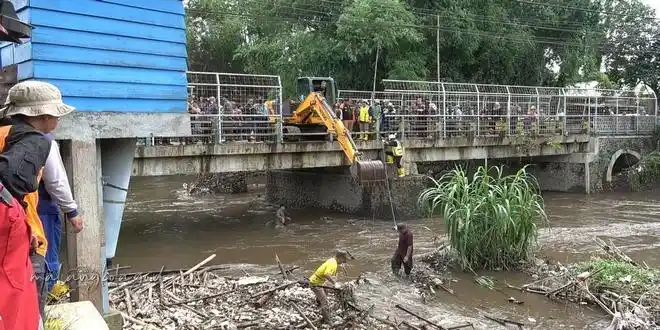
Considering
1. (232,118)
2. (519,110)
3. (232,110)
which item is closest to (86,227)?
(232,110)

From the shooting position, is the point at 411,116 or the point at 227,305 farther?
the point at 411,116

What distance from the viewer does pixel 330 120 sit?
1586 cm

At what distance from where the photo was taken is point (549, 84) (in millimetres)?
32594

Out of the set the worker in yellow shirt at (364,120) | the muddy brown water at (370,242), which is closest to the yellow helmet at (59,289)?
the muddy brown water at (370,242)

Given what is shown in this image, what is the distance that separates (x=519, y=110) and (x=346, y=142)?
1049 cm

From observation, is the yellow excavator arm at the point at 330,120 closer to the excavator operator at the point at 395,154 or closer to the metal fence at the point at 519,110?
the excavator operator at the point at 395,154

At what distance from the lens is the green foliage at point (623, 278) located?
861 cm

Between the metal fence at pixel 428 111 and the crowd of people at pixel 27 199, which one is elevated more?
the metal fence at pixel 428 111

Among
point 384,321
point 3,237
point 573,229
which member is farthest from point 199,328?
point 573,229

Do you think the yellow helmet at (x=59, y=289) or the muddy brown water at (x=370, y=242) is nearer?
Answer: the yellow helmet at (x=59, y=289)

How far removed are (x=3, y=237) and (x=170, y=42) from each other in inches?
166

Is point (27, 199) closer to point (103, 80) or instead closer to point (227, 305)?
point (103, 80)

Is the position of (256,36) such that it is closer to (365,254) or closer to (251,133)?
(251,133)

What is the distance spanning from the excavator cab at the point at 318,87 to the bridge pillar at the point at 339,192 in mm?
2879
